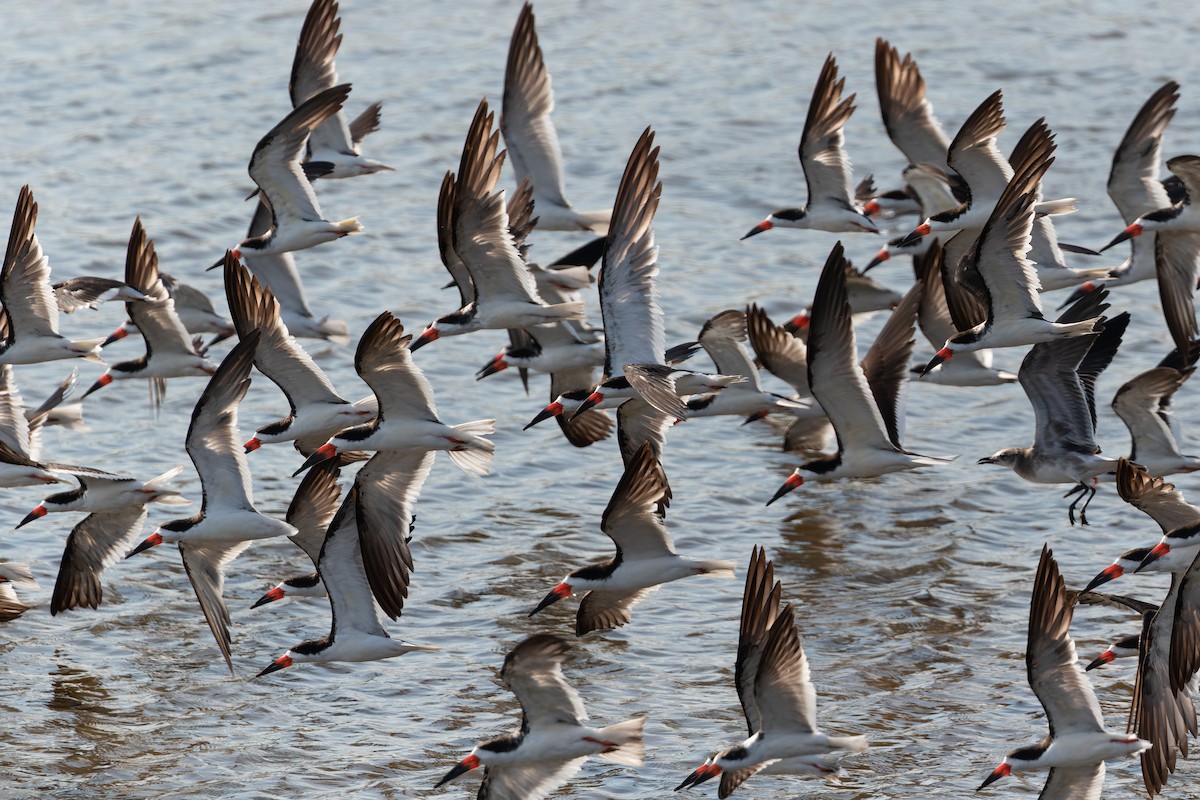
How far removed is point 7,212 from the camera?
A: 20.3 meters

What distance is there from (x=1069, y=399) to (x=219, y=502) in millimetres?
6143

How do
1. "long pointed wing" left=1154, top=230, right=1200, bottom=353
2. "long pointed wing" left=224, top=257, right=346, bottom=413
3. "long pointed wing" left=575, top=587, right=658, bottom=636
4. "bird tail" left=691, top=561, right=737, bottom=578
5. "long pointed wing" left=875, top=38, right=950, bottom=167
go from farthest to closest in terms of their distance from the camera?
1. "long pointed wing" left=875, top=38, right=950, bottom=167
2. "long pointed wing" left=1154, top=230, right=1200, bottom=353
3. "long pointed wing" left=224, top=257, right=346, bottom=413
4. "long pointed wing" left=575, top=587, right=658, bottom=636
5. "bird tail" left=691, top=561, right=737, bottom=578

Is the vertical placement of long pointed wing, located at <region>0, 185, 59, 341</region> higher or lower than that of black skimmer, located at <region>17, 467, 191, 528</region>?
higher

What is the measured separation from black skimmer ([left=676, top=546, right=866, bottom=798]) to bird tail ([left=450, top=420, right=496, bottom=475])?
8.67 ft

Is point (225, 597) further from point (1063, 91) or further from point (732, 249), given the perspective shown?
point (1063, 91)

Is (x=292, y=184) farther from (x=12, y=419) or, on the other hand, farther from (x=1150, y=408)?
(x=1150, y=408)

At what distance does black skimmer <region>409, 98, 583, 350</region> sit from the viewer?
1119cm

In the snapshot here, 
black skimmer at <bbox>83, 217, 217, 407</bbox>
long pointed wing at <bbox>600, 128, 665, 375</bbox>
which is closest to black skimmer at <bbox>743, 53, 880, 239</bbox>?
long pointed wing at <bbox>600, 128, 665, 375</bbox>

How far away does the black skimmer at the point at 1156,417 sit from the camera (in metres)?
12.1

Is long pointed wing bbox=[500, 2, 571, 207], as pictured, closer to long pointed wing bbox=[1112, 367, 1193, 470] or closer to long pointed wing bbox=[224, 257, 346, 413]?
long pointed wing bbox=[224, 257, 346, 413]

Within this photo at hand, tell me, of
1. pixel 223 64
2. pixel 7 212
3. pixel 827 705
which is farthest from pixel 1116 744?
pixel 223 64

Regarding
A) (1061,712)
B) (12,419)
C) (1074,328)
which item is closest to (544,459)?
(12,419)

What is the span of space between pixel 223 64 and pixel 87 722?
→ 55.0ft

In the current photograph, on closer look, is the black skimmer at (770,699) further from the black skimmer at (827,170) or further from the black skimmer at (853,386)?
the black skimmer at (827,170)
